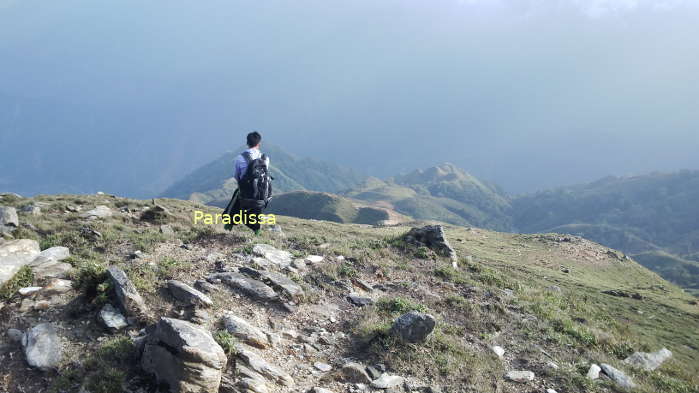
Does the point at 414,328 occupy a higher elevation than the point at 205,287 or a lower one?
lower

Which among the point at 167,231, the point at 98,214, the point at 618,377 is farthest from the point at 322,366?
the point at 98,214

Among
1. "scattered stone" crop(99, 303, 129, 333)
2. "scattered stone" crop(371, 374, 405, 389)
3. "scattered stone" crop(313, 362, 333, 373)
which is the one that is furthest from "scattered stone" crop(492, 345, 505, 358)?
"scattered stone" crop(99, 303, 129, 333)

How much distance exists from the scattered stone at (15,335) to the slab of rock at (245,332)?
4.46 m

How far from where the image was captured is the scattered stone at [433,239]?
22403 mm

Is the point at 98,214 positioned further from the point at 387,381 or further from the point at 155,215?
the point at 387,381

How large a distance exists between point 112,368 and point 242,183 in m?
10.7

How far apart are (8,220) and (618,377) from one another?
2530 centimetres

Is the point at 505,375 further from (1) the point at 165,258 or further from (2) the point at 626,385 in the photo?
(1) the point at 165,258

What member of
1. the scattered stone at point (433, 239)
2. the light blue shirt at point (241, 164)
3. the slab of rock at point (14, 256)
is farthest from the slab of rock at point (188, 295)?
the scattered stone at point (433, 239)

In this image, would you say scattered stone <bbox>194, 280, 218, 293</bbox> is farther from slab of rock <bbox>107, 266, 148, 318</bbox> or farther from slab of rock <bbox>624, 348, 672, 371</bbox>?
slab of rock <bbox>624, 348, 672, 371</bbox>

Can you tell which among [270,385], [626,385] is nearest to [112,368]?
[270,385]

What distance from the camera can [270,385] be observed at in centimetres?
912

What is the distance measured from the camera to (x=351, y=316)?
13.8 m

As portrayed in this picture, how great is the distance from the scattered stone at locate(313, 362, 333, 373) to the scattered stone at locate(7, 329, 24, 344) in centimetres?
680
